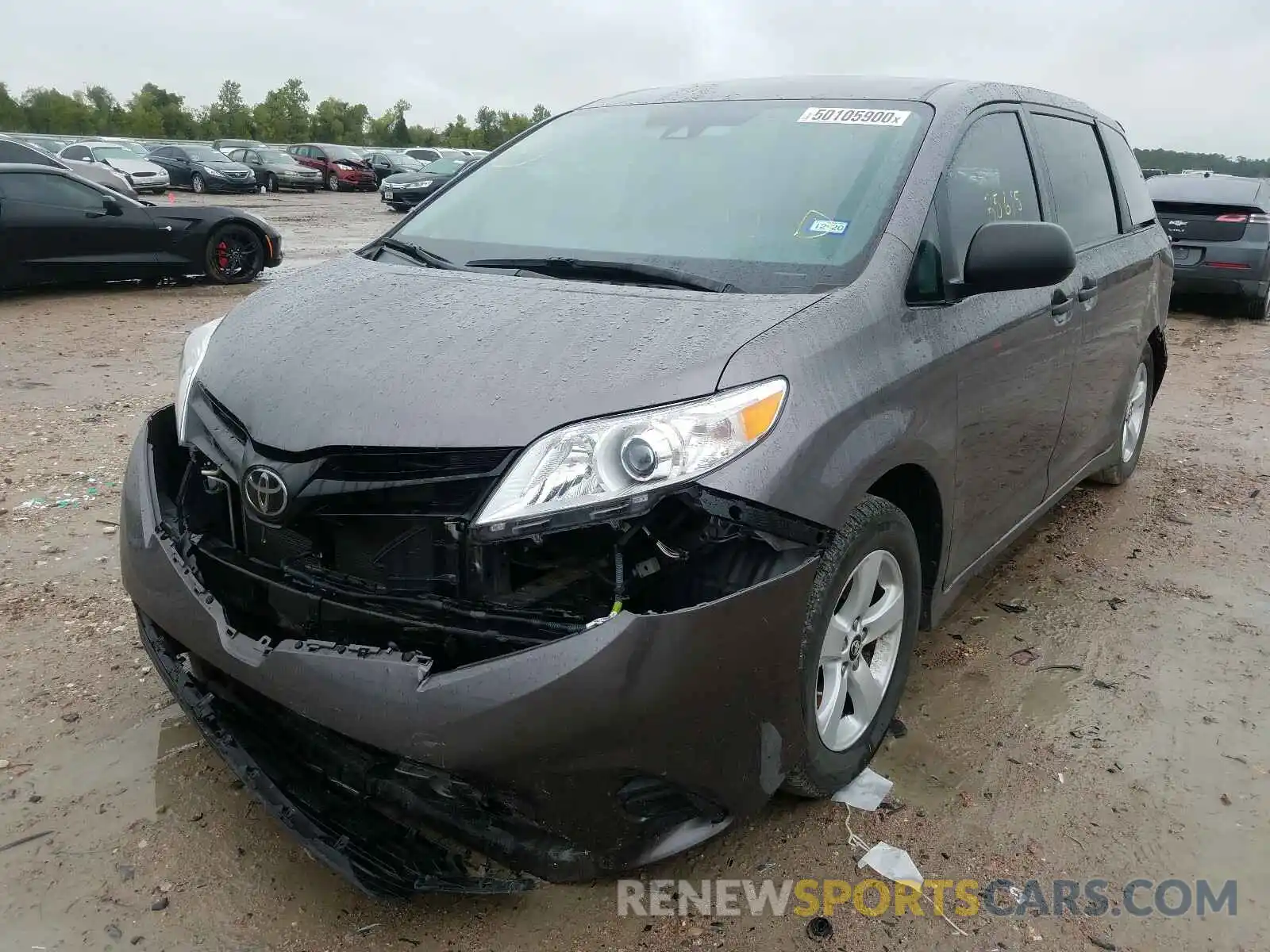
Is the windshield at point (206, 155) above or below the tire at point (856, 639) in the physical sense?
above

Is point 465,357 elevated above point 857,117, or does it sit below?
below

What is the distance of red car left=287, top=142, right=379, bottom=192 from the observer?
33.8 metres

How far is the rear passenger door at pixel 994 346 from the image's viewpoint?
2.77m

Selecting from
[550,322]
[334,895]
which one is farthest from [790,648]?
[334,895]

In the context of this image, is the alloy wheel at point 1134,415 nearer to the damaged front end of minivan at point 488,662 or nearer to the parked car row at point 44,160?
the damaged front end of minivan at point 488,662

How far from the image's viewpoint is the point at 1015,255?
2615 mm

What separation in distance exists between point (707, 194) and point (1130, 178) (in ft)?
9.12

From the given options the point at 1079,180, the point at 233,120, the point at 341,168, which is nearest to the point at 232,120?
the point at 233,120

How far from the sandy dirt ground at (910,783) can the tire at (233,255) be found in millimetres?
7086

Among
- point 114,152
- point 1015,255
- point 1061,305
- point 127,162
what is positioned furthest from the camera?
point 114,152

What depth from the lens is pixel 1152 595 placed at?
3930 millimetres

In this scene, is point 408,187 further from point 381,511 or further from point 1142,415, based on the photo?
point 381,511

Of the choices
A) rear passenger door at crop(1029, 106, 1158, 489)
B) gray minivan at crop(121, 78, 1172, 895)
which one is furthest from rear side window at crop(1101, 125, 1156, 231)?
gray minivan at crop(121, 78, 1172, 895)

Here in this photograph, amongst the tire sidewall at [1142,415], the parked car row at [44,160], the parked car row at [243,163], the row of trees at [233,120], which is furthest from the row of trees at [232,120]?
the tire sidewall at [1142,415]
